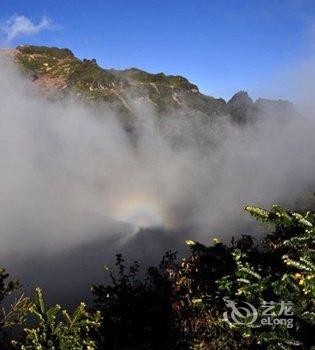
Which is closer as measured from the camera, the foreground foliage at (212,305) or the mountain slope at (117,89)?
the foreground foliage at (212,305)

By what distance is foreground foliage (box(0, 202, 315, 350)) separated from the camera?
185 inches

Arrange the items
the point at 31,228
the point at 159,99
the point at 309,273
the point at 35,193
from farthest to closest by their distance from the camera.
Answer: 1. the point at 159,99
2. the point at 35,193
3. the point at 31,228
4. the point at 309,273

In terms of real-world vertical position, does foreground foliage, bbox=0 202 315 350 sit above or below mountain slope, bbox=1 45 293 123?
below

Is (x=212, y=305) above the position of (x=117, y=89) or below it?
below

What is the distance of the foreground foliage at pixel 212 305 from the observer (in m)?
4.70

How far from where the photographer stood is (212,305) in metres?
6.60

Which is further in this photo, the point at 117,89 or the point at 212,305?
the point at 117,89

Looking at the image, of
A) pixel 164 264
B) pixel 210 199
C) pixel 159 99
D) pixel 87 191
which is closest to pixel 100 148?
pixel 87 191

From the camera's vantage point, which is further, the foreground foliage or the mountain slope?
the mountain slope

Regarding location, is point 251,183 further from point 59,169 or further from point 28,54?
point 28,54

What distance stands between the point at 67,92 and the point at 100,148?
28.2m

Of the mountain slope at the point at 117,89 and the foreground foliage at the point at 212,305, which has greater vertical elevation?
the mountain slope at the point at 117,89

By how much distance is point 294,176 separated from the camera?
7206cm

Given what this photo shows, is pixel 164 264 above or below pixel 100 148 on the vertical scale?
below
